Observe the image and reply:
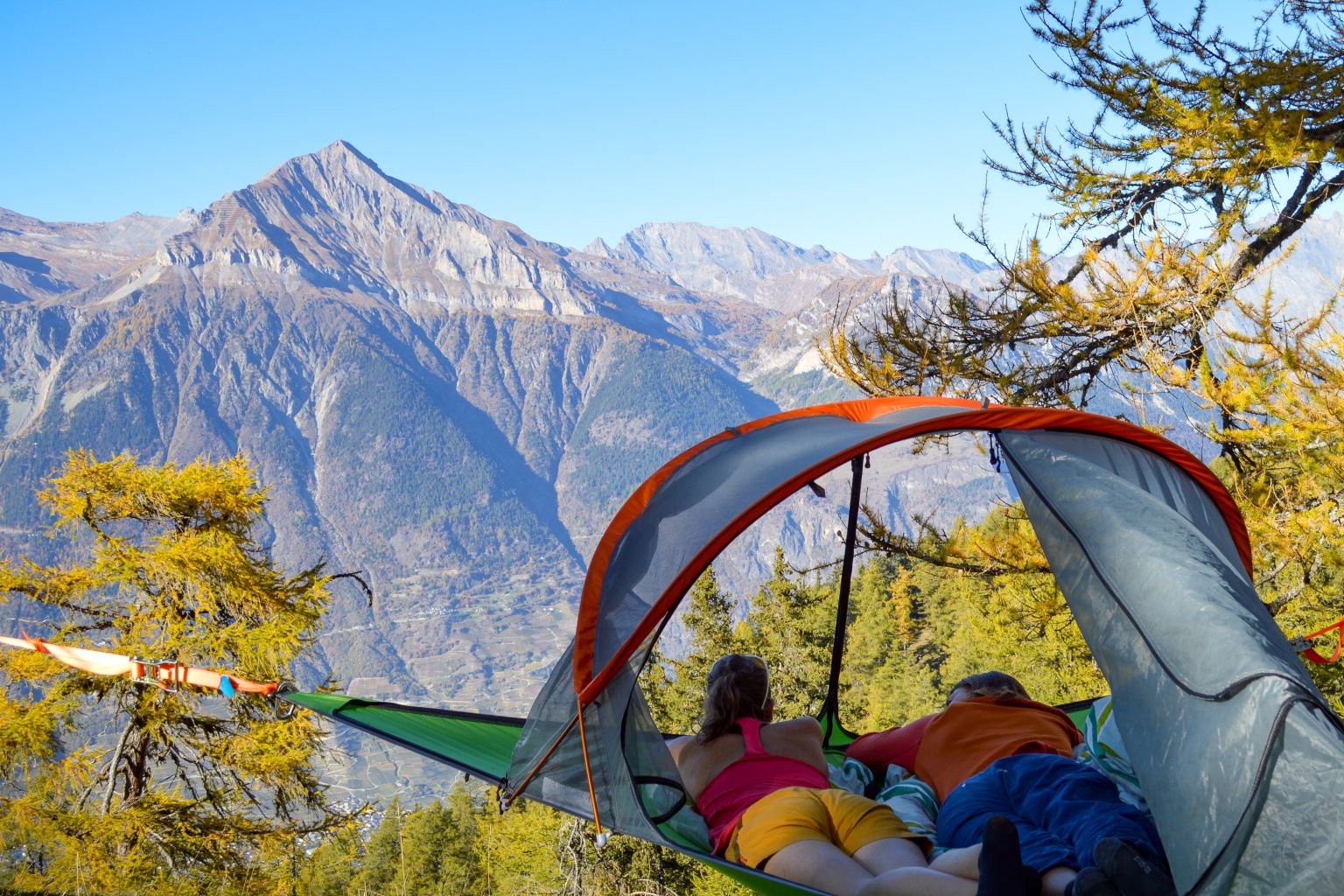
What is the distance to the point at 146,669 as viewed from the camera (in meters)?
5.28

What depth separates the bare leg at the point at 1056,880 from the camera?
216cm

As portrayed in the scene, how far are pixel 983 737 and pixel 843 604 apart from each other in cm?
213

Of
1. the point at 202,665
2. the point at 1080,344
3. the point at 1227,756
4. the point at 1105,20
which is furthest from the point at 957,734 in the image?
the point at 202,665

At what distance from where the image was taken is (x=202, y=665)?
796 centimetres

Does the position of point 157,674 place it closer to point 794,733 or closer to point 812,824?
point 794,733

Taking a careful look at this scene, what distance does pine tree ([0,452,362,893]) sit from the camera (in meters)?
7.39

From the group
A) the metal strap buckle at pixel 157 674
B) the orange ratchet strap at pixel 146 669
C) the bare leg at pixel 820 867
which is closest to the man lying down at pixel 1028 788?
the bare leg at pixel 820 867

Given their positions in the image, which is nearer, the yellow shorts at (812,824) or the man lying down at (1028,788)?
the man lying down at (1028,788)

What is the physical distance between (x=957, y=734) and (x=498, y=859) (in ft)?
71.5

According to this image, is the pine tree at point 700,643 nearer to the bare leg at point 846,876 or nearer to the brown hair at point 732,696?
the brown hair at point 732,696

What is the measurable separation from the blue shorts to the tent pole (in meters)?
1.82

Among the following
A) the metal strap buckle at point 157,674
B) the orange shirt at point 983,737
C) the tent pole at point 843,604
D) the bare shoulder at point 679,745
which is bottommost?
the orange shirt at point 983,737

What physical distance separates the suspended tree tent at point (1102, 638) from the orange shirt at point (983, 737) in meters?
0.49

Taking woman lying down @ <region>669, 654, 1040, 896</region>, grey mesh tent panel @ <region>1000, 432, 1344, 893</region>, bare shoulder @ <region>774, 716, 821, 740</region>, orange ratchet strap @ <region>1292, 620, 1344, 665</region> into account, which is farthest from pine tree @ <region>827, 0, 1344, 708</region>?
woman lying down @ <region>669, 654, 1040, 896</region>
